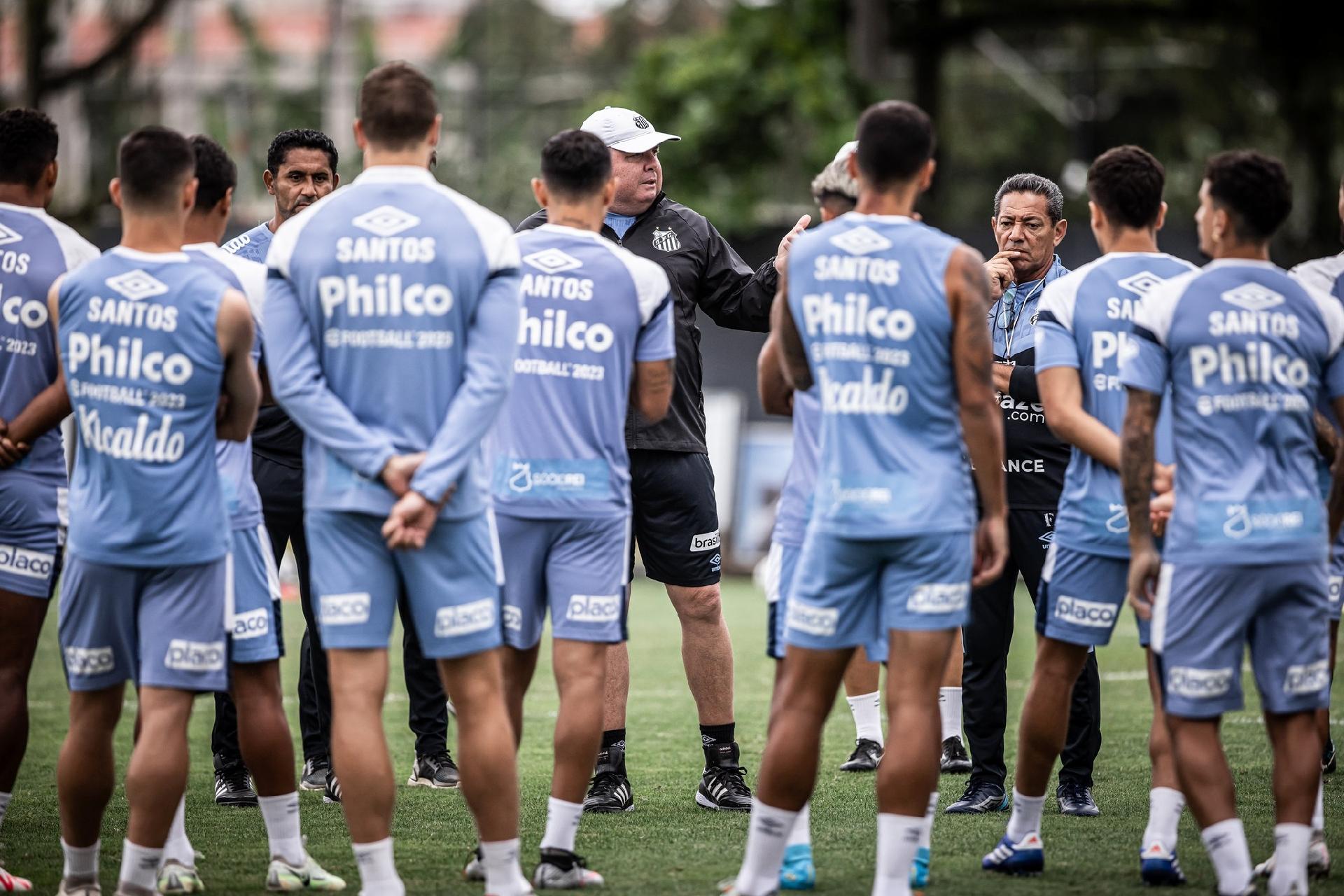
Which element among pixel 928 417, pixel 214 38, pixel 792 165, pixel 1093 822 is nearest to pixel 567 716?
pixel 928 417

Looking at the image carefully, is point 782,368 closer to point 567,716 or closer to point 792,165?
point 567,716

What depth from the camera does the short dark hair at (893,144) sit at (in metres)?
4.61

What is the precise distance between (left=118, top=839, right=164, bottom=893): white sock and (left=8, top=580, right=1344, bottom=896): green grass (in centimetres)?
54

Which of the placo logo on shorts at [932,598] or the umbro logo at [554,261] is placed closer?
the placo logo on shorts at [932,598]

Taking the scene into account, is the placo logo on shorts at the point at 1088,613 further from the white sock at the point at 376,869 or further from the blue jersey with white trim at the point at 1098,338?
the white sock at the point at 376,869

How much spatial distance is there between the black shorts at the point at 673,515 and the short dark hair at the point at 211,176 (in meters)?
2.00

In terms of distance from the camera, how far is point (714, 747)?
261 inches

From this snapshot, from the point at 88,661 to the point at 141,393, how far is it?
2.61 ft

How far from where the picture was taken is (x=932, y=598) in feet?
15.0

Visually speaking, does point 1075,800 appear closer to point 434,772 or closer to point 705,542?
point 705,542

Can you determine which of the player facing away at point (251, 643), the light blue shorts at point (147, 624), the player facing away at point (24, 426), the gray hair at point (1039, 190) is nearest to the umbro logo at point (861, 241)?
the player facing away at point (251, 643)

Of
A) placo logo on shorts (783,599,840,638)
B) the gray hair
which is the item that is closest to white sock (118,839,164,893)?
placo logo on shorts (783,599,840,638)

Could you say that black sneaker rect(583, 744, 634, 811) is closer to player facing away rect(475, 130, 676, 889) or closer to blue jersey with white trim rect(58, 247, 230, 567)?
player facing away rect(475, 130, 676, 889)

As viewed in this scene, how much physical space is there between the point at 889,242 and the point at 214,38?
2554cm
